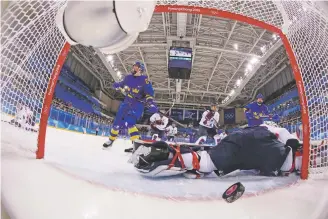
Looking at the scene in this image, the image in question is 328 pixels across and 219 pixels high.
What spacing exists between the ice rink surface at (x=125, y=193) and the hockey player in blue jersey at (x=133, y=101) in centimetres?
24

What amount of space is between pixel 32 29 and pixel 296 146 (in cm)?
74

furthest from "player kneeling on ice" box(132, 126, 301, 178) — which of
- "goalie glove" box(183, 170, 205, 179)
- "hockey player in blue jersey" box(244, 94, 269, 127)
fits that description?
"hockey player in blue jersey" box(244, 94, 269, 127)

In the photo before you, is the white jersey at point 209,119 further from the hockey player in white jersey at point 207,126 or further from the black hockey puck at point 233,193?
the black hockey puck at point 233,193

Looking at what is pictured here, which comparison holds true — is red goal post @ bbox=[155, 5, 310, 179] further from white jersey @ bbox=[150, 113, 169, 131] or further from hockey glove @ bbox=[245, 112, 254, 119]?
Answer: white jersey @ bbox=[150, 113, 169, 131]

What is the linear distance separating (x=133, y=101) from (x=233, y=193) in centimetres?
52

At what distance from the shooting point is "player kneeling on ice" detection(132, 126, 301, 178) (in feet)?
1.82

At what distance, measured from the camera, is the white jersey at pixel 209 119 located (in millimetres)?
772

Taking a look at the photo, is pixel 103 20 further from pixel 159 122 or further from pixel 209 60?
pixel 159 122

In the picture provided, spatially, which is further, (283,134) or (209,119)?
(209,119)

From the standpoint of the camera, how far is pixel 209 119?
85cm

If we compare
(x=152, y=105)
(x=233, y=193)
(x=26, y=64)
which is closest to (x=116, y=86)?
(x=152, y=105)

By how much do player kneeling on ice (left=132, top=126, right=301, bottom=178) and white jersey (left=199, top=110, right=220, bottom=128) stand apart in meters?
0.19

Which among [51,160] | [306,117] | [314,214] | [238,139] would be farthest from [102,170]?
[306,117]

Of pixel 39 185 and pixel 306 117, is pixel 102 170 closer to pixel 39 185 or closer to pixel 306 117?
pixel 39 185
